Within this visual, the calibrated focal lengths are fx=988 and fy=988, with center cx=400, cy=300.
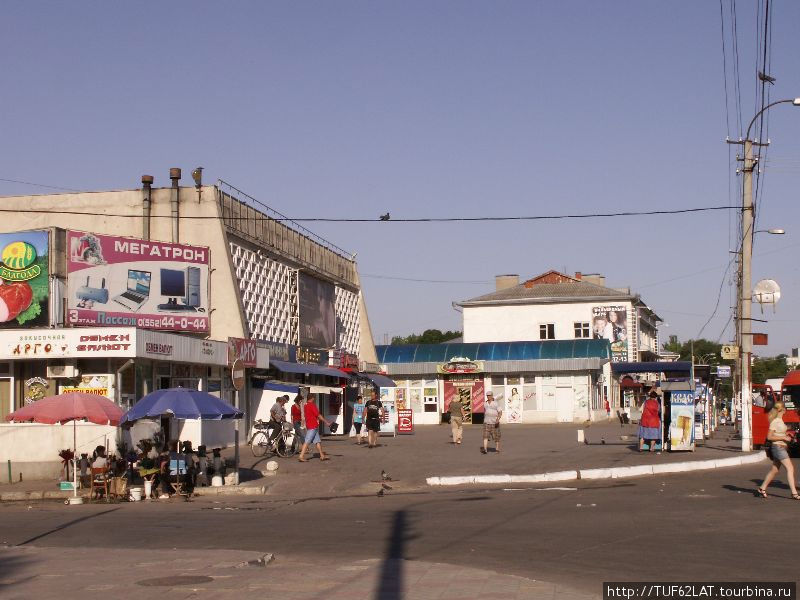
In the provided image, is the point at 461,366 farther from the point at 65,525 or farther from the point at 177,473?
the point at 65,525

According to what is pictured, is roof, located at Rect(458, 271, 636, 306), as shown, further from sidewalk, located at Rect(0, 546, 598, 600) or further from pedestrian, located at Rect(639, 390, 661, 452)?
sidewalk, located at Rect(0, 546, 598, 600)

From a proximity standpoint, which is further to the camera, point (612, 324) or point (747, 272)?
point (612, 324)

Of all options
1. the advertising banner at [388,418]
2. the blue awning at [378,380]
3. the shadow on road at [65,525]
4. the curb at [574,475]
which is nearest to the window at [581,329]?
the blue awning at [378,380]

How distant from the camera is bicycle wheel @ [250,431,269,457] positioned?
2912cm

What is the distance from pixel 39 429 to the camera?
25688 millimetres

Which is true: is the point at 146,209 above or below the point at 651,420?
above

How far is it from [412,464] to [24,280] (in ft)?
43.8

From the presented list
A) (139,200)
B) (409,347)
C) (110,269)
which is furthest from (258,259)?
(409,347)

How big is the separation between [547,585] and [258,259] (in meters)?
30.3

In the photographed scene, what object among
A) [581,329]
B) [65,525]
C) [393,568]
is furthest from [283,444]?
[581,329]

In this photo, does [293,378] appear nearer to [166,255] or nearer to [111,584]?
[166,255]

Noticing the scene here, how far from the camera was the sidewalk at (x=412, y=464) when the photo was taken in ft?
70.2

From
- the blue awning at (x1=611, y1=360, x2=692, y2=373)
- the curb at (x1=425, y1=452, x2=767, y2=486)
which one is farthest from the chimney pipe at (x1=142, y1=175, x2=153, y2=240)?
the blue awning at (x1=611, y1=360, x2=692, y2=373)

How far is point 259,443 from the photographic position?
98.8 ft
